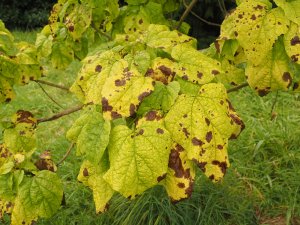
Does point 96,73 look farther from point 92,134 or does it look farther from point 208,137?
point 208,137

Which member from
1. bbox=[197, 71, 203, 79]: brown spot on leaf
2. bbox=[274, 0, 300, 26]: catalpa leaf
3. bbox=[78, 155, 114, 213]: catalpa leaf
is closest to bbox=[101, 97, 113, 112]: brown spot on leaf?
bbox=[78, 155, 114, 213]: catalpa leaf

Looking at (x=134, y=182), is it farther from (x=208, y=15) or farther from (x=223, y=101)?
(x=208, y=15)

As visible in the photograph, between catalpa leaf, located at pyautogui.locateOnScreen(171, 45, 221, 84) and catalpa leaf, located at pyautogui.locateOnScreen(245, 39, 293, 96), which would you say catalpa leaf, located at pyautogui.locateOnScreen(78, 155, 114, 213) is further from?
catalpa leaf, located at pyautogui.locateOnScreen(245, 39, 293, 96)

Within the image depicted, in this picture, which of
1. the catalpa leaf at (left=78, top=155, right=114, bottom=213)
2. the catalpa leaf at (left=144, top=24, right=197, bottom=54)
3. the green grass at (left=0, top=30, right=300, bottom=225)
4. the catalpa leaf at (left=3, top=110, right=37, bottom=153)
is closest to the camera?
the catalpa leaf at (left=78, top=155, right=114, bottom=213)

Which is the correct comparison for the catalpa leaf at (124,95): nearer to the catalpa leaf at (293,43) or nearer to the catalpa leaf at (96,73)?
the catalpa leaf at (96,73)

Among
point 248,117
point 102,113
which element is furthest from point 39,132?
point 102,113

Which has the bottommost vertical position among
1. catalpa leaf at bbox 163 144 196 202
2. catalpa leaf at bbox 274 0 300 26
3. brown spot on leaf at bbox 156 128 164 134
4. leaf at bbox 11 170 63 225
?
leaf at bbox 11 170 63 225
